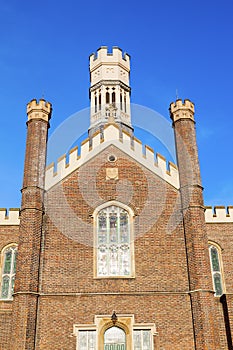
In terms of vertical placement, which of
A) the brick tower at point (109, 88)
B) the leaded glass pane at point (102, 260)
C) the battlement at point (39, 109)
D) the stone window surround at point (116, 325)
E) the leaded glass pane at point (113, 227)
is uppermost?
the brick tower at point (109, 88)

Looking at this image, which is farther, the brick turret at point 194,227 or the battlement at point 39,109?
the battlement at point 39,109

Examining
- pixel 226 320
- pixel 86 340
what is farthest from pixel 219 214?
pixel 86 340

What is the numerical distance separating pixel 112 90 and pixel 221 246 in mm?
16249

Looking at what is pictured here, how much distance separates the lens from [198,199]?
1772 centimetres

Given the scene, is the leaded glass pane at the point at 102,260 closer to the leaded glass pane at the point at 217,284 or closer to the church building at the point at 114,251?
the church building at the point at 114,251

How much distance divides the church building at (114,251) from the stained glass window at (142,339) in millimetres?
39

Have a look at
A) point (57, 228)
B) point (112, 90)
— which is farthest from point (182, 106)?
point (112, 90)

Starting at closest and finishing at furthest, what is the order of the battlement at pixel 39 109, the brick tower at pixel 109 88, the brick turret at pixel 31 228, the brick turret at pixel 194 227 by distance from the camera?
the brick turret at pixel 31 228 < the brick turret at pixel 194 227 < the battlement at pixel 39 109 < the brick tower at pixel 109 88

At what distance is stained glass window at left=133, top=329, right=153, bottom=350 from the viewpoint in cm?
1536

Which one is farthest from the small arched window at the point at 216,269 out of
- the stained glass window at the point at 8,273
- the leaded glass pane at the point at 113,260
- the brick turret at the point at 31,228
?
the stained glass window at the point at 8,273

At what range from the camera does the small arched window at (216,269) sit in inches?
710

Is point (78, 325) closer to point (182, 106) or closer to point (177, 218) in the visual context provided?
point (177, 218)

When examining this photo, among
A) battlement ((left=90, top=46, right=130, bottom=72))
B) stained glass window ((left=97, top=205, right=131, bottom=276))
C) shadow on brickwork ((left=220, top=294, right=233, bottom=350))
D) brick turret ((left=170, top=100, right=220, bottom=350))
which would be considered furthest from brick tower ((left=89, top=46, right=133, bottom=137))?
shadow on brickwork ((left=220, top=294, right=233, bottom=350))

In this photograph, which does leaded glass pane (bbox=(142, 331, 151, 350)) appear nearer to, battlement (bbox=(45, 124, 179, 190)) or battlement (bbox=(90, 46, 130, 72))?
battlement (bbox=(45, 124, 179, 190))
